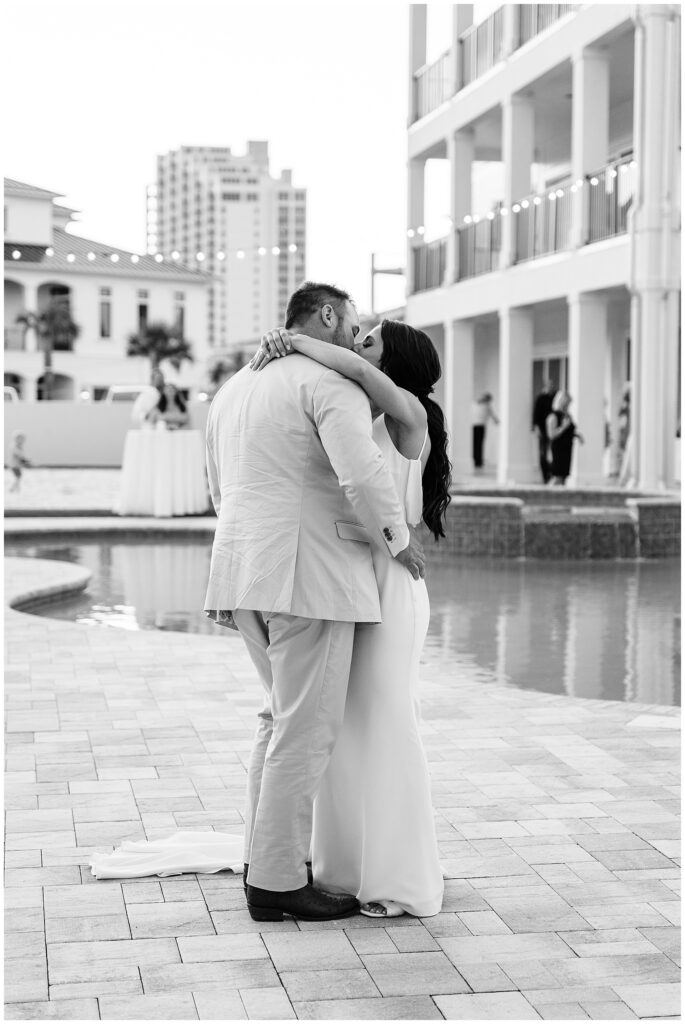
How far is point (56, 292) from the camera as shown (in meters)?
59.0

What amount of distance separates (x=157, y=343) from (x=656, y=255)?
44710mm

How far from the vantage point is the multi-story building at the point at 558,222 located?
18.0 meters

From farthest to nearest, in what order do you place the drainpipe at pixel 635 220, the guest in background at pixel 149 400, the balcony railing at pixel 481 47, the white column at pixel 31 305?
1. the white column at pixel 31 305
2. the balcony railing at pixel 481 47
3. the drainpipe at pixel 635 220
4. the guest in background at pixel 149 400

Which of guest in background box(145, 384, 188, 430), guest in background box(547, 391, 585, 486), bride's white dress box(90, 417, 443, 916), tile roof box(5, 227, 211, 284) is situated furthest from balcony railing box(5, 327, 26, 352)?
bride's white dress box(90, 417, 443, 916)

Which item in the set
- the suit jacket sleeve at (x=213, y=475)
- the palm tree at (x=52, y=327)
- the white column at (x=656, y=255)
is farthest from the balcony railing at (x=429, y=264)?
the palm tree at (x=52, y=327)

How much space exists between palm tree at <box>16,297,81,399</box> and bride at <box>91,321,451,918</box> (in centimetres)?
5524

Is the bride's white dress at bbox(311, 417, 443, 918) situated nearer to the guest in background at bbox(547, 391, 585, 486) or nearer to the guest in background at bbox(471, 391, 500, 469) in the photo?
the guest in background at bbox(547, 391, 585, 486)

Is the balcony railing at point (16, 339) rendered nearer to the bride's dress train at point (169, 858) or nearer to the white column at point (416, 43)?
the white column at point (416, 43)

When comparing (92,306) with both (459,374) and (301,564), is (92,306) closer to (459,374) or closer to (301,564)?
(459,374)

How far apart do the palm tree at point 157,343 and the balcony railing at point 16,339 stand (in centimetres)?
503

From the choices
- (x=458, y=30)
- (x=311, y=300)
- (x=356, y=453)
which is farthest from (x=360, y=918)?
(x=458, y=30)

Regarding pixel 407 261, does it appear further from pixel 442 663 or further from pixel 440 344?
pixel 442 663

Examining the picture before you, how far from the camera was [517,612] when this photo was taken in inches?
379

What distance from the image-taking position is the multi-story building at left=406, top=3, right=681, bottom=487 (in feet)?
59.2
